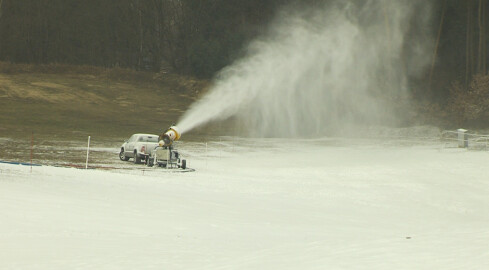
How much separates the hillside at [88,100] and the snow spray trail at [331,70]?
14.4 feet

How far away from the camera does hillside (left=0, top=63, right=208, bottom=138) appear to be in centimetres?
6074

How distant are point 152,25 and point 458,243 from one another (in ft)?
305

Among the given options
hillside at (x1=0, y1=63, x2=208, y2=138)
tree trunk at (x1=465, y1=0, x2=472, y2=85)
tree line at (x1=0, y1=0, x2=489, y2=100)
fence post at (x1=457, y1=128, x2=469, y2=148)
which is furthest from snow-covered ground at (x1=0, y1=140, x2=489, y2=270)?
tree line at (x1=0, y1=0, x2=489, y2=100)

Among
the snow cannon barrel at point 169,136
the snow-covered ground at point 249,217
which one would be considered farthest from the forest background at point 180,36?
the snow cannon barrel at point 169,136

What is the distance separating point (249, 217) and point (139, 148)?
17085mm

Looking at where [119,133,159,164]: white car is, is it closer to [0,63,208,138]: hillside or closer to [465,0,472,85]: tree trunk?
[0,63,208,138]: hillside

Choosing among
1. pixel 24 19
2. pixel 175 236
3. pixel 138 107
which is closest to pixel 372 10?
pixel 138 107

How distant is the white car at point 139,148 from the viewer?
116 ft

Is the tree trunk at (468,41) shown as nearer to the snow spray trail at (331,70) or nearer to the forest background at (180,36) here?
the forest background at (180,36)

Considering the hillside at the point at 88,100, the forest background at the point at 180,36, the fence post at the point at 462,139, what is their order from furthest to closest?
the forest background at the point at 180,36 → the hillside at the point at 88,100 → the fence post at the point at 462,139

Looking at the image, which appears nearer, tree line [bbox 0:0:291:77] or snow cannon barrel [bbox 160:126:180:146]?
snow cannon barrel [bbox 160:126:180:146]

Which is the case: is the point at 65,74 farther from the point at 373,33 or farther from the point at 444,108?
the point at 444,108

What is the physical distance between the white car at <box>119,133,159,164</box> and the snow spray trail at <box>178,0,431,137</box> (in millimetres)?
25333

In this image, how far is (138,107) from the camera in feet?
246
